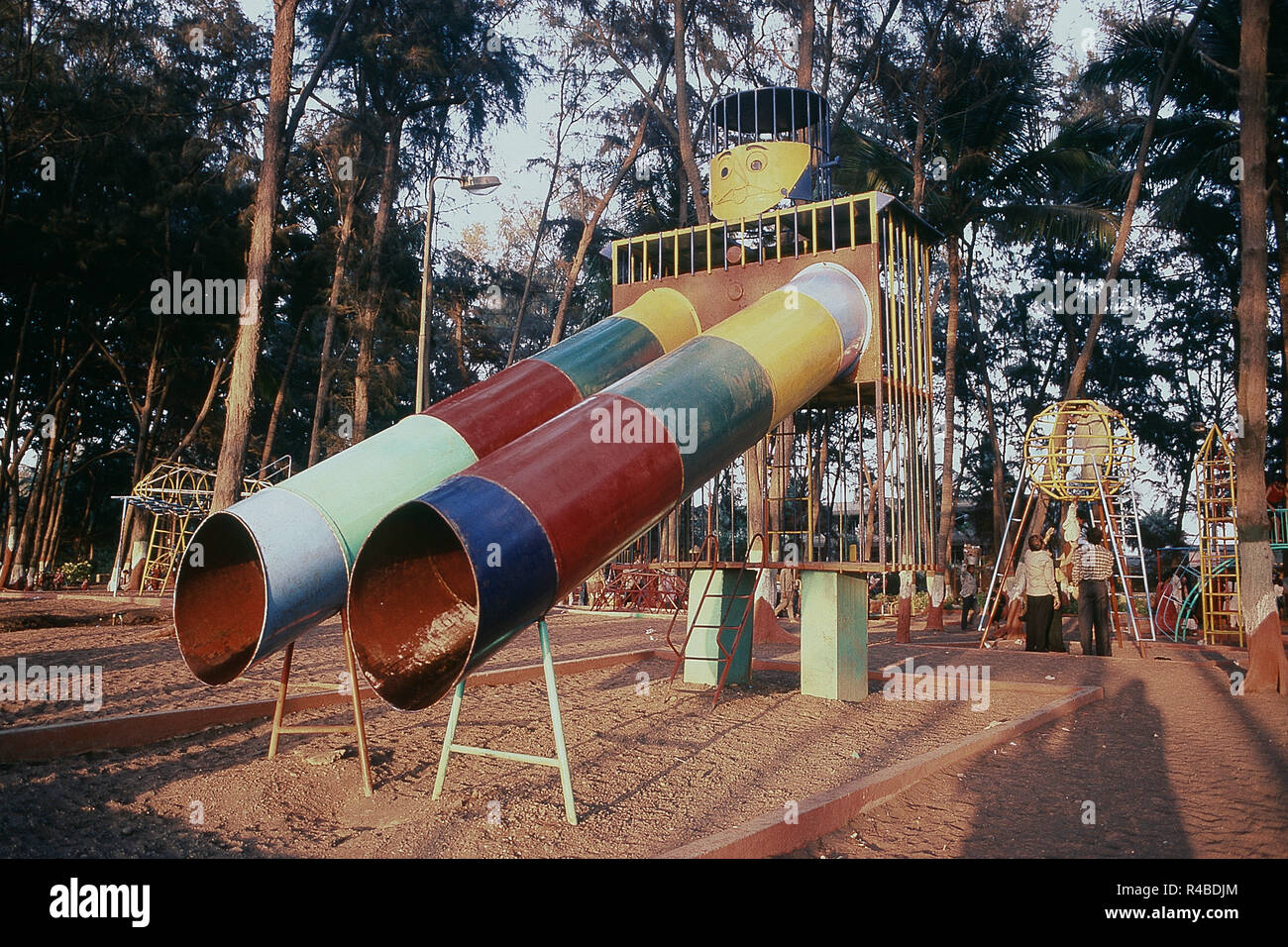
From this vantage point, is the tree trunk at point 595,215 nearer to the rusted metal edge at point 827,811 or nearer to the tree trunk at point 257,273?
the tree trunk at point 257,273

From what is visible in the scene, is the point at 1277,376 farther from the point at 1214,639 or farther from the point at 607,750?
the point at 607,750

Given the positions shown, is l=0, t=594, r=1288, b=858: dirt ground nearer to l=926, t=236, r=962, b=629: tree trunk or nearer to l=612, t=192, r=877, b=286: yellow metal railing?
l=612, t=192, r=877, b=286: yellow metal railing

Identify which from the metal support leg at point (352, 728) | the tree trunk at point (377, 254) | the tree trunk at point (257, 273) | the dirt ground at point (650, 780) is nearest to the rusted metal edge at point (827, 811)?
the dirt ground at point (650, 780)

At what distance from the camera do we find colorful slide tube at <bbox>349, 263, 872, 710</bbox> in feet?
14.4

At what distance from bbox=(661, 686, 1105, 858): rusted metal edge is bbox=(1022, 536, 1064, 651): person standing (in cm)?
808

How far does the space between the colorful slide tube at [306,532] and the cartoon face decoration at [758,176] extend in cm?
478

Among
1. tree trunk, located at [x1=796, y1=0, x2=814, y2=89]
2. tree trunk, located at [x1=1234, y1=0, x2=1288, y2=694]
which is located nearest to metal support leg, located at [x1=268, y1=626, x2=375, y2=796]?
tree trunk, located at [x1=1234, y1=0, x2=1288, y2=694]

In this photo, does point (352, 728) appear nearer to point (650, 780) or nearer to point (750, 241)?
point (650, 780)

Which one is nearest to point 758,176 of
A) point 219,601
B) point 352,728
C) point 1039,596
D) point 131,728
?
point 352,728

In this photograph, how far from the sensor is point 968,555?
20.7 metres

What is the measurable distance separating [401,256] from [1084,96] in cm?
2473

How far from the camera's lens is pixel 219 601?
5.59 m

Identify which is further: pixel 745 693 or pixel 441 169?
pixel 441 169
